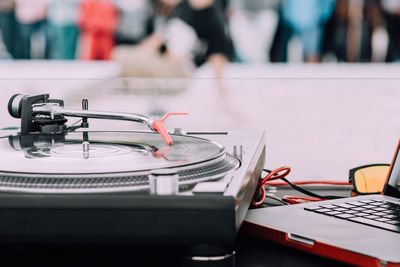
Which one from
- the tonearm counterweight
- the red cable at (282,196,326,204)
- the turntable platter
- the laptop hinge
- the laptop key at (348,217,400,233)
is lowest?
the red cable at (282,196,326,204)

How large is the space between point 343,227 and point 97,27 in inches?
67.0

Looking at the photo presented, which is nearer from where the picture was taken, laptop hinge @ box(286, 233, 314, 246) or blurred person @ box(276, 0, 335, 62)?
laptop hinge @ box(286, 233, 314, 246)

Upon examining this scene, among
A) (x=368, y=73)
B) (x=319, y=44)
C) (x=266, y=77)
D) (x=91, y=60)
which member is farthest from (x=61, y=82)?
(x=368, y=73)

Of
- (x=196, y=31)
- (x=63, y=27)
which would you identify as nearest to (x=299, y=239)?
(x=196, y=31)

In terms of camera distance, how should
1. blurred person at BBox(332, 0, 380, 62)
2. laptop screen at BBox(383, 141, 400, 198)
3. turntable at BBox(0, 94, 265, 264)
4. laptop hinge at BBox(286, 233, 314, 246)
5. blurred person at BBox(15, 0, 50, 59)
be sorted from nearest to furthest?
turntable at BBox(0, 94, 265, 264) → laptop hinge at BBox(286, 233, 314, 246) → laptop screen at BBox(383, 141, 400, 198) → blurred person at BBox(332, 0, 380, 62) → blurred person at BBox(15, 0, 50, 59)

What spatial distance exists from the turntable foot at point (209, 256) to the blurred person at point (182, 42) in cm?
156

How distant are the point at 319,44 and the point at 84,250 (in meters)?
1.49

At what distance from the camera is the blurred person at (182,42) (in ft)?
6.33

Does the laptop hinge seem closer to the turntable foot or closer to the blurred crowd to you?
Result: the turntable foot

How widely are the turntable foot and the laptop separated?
0.12 m

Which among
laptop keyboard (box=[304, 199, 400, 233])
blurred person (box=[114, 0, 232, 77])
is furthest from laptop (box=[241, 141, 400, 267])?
blurred person (box=[114, 0, 232, 77])

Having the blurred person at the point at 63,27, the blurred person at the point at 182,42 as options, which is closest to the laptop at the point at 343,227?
the blurred person at the point at 182,42

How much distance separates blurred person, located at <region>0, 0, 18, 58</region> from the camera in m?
1.85

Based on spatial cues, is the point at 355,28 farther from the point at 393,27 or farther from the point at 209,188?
the point at 209,188
